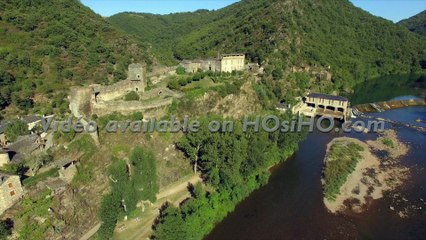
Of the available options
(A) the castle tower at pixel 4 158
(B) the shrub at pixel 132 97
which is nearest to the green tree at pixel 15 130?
(A) the castle tower at pixel 4 158

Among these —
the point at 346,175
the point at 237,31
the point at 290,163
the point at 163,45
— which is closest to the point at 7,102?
the point at 290,163

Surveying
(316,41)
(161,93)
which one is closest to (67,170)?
(161,93)

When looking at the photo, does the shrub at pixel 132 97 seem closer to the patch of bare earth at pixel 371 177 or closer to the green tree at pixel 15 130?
the green tree at pixel 15 130

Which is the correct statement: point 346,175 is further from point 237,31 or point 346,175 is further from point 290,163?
point 237,31

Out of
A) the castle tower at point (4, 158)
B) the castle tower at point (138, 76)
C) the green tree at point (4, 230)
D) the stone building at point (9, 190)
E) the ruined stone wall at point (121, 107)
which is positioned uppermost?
the castle tower at point (138, 76)

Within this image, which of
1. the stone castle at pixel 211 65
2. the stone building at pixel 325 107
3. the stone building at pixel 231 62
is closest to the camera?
the stone castle at pixel 211 65
